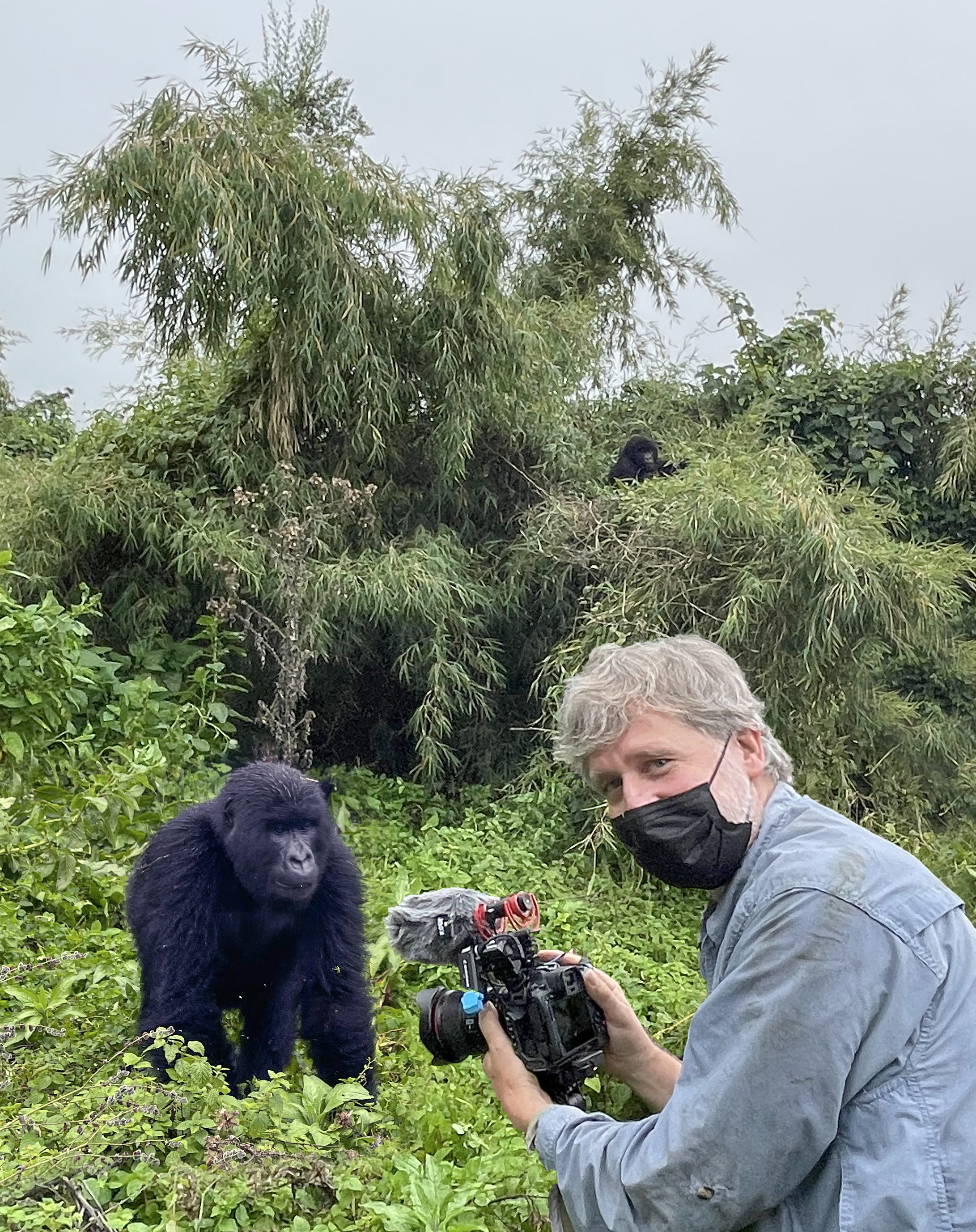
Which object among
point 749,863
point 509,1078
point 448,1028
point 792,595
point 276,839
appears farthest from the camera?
point 792,595

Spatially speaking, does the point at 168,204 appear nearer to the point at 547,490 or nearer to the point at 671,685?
the point at 547,490

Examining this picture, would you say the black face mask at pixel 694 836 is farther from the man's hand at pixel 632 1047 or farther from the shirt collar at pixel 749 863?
the man's hand at pixel 632 1047

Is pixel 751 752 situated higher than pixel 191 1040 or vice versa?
pixel 751 752

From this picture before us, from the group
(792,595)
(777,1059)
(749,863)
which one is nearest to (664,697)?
(749,863)

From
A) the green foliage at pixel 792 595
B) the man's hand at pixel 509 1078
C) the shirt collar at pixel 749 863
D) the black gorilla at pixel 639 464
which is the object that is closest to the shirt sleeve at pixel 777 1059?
the shirt collar at pixel 749 863

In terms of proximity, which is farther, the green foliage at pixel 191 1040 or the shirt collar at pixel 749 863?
the green foliage at pixel 191 1040

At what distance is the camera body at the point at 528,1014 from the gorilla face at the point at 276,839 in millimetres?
940

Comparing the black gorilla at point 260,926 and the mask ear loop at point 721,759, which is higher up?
the mask ear loop at point 721,759

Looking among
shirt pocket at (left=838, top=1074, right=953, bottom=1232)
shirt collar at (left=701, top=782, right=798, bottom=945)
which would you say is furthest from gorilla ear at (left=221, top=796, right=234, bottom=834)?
shirt pocket at (left=838, top=1074, right=953, bottom=1232)

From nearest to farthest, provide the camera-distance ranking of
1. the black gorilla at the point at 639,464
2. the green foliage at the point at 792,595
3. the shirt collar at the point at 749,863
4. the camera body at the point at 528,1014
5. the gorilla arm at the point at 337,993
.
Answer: the shirt collar at the point at 749,863 < the camera body at the point at 528,1014 < the gorilla arm at the point at 337,993 < the green foliage at the point at 792,595 < the black gorilla at the point at 639,464

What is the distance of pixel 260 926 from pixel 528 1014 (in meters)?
1.36

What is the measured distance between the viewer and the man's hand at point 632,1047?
1.83m

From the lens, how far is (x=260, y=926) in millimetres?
2889

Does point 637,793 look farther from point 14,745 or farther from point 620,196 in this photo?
point 620,196
